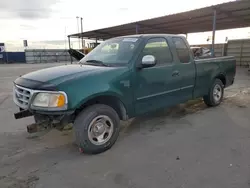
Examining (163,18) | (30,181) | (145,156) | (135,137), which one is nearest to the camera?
(30,181)

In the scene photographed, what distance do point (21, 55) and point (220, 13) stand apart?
1524 inches

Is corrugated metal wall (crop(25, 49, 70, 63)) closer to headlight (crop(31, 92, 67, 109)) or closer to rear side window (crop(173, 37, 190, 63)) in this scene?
rear side window (crop(173, 37, 190, 63))

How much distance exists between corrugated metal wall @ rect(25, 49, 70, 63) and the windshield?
4071 centimetres

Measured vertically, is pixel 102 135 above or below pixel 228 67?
below

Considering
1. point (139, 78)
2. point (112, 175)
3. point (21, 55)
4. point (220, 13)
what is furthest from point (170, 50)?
point (21, 55)

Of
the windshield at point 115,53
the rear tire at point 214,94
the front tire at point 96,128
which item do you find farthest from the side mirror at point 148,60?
the rear tire at point 214,94

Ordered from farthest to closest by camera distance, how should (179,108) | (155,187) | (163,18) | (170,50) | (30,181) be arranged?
(163,18) < (179,108) < (170,50) < (30,181) < (155,187)

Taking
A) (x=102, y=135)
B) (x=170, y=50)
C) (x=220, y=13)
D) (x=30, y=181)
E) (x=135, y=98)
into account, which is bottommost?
(x=30, y=181)

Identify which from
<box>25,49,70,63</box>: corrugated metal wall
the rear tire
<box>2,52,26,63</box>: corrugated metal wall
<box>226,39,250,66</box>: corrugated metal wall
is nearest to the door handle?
the rear tire

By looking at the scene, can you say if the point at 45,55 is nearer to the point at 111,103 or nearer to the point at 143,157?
the point at 111,103

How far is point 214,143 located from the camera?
365 cm

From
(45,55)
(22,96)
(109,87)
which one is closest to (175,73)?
(109,87)

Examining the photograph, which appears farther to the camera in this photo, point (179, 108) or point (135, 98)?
point (179, 108)

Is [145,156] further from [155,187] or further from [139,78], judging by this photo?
[139,78]
